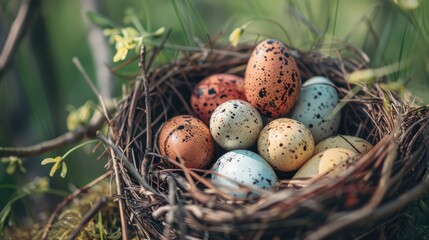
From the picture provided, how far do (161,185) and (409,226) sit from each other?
699mm

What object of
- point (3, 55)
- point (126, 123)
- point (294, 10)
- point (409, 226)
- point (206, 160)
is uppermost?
point (3, 55)

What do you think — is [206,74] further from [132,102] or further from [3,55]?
[3,55]

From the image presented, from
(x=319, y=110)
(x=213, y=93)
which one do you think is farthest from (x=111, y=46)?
(x=319, y=110)

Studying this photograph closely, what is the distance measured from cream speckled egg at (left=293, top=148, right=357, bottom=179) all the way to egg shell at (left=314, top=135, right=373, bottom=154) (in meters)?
0.04

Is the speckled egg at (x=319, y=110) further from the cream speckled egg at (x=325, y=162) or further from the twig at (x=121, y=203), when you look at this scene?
the twig at (x=121, y=203)

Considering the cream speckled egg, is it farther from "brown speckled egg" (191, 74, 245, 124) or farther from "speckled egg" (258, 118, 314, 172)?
"brown speckled egg" (191, 74, 245, 124)

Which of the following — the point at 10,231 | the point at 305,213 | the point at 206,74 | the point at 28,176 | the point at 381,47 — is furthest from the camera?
the point at 28,176

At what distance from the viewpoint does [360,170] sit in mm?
1136

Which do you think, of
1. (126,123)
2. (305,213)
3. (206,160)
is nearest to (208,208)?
(305,213)

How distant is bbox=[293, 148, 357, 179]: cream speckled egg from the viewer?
4.25ft

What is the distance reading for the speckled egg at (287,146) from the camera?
4.64ft

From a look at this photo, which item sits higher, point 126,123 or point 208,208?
point 126,123

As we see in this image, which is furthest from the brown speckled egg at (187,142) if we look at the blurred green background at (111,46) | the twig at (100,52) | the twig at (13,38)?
the twig at (13,38)

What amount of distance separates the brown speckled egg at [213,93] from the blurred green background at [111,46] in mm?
213
